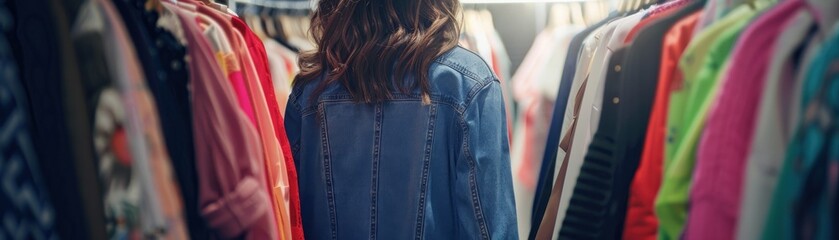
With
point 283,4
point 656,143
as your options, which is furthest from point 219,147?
point 283,4

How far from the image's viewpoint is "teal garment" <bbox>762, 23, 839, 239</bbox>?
75 cm

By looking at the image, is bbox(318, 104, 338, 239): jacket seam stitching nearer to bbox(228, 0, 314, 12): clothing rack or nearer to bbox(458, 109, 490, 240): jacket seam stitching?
bbox(458, 109, 490, 240): jacket seam stitching

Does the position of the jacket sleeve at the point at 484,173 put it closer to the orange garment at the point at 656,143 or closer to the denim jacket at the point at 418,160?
the denim jacket at the point at 418,160

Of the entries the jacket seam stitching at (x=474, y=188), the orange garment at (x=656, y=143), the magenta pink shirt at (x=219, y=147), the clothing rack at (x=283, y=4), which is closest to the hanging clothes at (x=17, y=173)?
Answer: the magenta pink shirt at (x=219, y=147)

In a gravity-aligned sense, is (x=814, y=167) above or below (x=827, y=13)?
below

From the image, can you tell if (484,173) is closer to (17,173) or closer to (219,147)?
(219,147)

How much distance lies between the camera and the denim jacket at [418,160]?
1.64m

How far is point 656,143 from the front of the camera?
1.08 metres

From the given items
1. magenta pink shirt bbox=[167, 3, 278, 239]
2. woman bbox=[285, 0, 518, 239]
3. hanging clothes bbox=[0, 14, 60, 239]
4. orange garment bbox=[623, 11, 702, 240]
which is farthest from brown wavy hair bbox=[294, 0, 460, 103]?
hanging clothes bbox=[0, 14, 60, 239]

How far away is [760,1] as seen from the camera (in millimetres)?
1018

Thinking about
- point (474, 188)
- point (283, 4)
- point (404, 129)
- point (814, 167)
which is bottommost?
point (474, 188)

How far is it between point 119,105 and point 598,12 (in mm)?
1854

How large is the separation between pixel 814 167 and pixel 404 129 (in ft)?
3.29

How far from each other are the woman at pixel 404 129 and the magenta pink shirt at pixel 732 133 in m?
0.74
